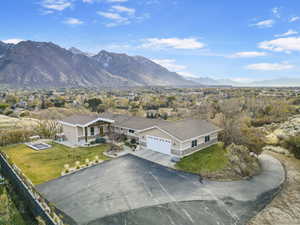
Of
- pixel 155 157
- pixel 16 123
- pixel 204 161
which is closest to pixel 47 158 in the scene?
pixel 155 157

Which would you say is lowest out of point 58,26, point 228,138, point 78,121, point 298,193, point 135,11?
point 298,193

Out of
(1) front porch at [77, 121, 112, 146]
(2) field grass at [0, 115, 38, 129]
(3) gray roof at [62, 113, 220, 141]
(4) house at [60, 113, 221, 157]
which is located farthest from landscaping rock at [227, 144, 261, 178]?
(2) field grass at [0, 115, 38, 129]

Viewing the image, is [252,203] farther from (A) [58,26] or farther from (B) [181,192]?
(A) [58,26]

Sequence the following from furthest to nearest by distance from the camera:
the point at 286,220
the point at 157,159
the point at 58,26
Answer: the point at 58,26 → the point at 157,159 → the point at 286,220

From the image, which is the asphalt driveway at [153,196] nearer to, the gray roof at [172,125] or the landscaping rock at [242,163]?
the landscaping rock at [242,163]

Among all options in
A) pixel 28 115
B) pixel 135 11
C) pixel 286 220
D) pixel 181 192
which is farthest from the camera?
pixel 28 115

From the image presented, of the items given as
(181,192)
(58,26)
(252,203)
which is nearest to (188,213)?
(181,192)

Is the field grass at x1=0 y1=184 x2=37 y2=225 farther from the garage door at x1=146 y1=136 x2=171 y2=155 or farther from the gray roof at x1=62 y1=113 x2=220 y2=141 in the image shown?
the garage door at x1=146 y1=136 x2=171 y2=155
